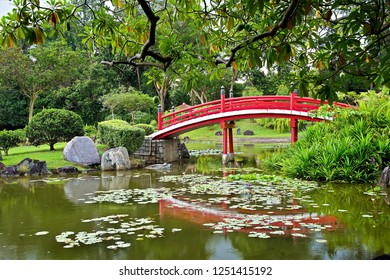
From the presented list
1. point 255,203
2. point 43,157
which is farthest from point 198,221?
point 43,157

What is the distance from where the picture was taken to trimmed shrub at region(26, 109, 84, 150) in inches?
494

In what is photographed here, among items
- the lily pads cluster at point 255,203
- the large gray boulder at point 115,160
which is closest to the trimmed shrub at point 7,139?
the large gray boulder at point 115,160

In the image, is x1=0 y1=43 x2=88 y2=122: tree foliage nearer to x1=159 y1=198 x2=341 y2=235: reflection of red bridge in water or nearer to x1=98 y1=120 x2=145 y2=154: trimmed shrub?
x1=98 y1=120 x2=145 y2=154: trimmed shrub

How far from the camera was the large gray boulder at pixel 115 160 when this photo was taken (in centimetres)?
1180

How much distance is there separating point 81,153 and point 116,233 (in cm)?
782

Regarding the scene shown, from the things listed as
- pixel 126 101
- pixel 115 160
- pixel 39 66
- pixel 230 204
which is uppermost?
pixel 39 66

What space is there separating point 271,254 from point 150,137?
11192mm

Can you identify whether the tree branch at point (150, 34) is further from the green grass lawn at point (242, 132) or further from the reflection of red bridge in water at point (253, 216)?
the green grass lawn at point (242, 132)

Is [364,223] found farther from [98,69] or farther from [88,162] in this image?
[98,69]

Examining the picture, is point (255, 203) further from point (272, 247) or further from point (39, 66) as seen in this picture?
point (39, 66)

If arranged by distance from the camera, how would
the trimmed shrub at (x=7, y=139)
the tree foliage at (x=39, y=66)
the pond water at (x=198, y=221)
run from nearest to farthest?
the pond water at (x=198, y=221) → the trimmed shrub at (x=7, y=139) → the tree foliage at (x=39, y=66)

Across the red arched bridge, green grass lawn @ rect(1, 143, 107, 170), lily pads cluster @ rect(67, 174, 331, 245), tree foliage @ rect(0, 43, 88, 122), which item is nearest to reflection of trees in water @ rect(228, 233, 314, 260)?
lily pads cluster @ rect(67, 174, 331, 245)

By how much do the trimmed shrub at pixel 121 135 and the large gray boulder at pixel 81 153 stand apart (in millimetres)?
1138

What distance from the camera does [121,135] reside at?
1302 cm
